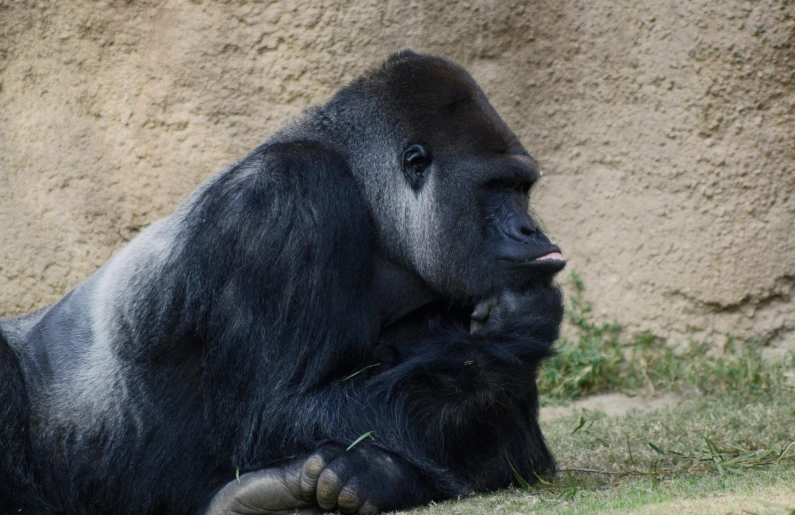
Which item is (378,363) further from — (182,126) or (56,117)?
(56,117)

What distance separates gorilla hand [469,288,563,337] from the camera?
3.59 meters

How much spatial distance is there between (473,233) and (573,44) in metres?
2.58

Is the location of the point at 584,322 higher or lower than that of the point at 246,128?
lower

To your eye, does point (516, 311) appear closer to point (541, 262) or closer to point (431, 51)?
point (541, 262)

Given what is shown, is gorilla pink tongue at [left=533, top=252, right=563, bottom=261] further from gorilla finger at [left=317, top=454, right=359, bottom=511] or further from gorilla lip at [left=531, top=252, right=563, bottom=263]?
gorilla finger at [left=317, top=454, right=359, bottom=511]

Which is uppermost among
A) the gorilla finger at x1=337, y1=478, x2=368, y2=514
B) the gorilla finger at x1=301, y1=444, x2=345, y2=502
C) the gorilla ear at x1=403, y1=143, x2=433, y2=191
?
the gorilla ear at x1=403, y1=143, x2=433, y2=191

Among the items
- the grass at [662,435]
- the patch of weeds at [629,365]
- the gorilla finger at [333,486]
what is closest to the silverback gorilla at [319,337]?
the gorilla finger at [333,486]

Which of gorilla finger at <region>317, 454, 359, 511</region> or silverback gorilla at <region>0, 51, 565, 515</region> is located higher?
silverback gorilla at <region>0, 51, 565, 515</region>

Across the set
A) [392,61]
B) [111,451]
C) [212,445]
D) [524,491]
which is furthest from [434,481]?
[392,61]

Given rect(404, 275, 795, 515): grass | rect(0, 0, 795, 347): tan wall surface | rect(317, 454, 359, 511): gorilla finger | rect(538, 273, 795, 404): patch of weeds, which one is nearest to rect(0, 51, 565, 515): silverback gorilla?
rect(317, 454, 359, 511): gorilla finger

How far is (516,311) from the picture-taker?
11.9ft

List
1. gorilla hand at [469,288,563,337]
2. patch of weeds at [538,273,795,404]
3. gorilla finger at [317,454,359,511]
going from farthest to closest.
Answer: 1. patch of weeds at [538,273,795,404]
2. gorilla hand at [469,288,563,337]
3. gorilla finger at [317,454,359,511]

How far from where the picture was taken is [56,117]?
595 centimetres

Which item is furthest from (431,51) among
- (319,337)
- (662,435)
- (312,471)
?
(312,471)
